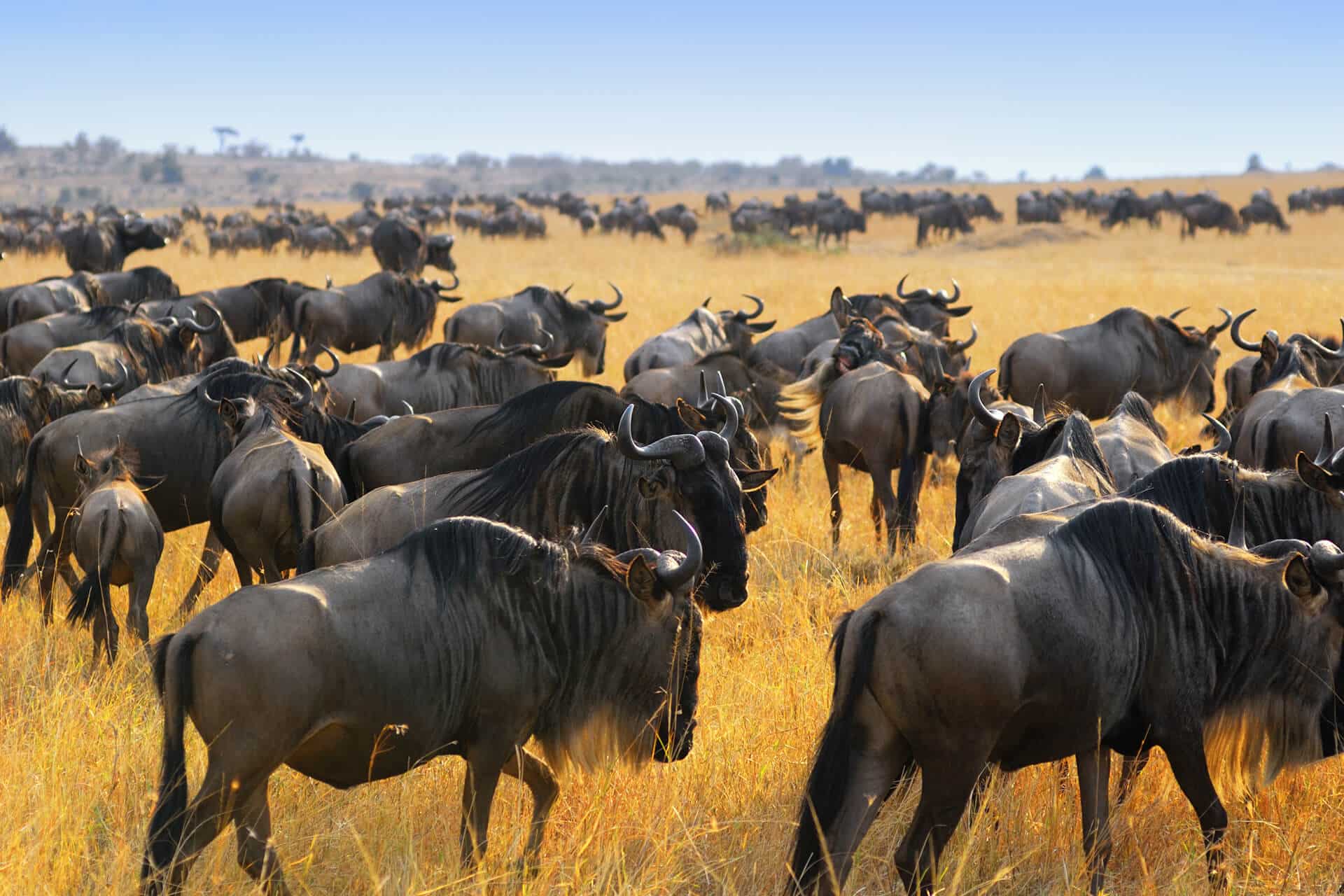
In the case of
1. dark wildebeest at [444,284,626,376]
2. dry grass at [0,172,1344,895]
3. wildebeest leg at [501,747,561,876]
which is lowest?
dry grass at [0,172,1344,895]

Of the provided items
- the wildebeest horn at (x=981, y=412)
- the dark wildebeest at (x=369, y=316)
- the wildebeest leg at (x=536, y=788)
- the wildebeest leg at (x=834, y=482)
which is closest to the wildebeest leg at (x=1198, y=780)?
the wildebeest leg at (x=536, y=788)

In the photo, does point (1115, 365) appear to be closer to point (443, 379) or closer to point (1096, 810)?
point (443, 379)

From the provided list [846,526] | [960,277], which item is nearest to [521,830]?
[846,526]

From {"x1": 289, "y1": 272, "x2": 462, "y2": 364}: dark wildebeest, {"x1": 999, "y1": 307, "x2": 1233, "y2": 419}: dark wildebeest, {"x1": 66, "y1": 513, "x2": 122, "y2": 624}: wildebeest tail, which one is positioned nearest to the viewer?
{"x1": 66, "y1": 513, "x2": 122, "y2": 624}: wildebeest tail

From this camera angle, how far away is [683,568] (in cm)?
356

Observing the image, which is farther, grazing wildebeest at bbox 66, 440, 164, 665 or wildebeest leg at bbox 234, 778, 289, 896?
grazing wildebeest at bbox 66, 440, 164, 665

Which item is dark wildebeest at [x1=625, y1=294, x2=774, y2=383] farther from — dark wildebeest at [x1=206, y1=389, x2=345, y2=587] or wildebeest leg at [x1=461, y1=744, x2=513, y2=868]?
wildebeest leg at [x1=461, y1=744, x2=513, y2=868]

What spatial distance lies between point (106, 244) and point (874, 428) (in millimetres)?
16893

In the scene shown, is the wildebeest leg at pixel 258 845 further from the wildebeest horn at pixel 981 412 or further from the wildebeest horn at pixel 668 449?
the wildebeest horn at pixel 981 412

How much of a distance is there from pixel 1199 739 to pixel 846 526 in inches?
194

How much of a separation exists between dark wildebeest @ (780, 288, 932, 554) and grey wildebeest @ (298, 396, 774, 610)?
304 centimetres

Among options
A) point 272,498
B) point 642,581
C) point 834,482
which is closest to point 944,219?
point 834,482

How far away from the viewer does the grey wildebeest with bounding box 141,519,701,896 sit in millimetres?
3143

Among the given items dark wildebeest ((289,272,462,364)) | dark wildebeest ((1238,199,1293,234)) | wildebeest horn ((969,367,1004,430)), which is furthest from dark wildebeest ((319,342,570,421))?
dark wildebeest ((1238,199,1293,234))
